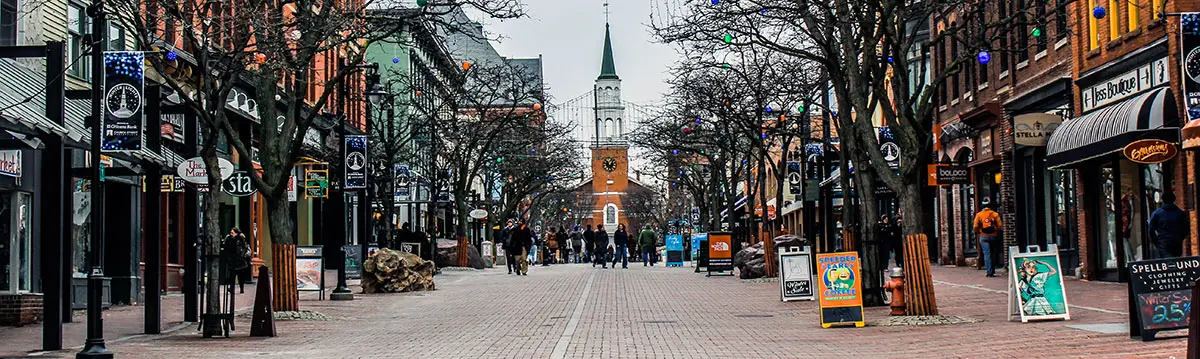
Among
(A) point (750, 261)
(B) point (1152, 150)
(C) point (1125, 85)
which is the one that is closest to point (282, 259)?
(B) point (1152, 150)

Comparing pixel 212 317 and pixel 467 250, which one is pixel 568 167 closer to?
pixel 467 250

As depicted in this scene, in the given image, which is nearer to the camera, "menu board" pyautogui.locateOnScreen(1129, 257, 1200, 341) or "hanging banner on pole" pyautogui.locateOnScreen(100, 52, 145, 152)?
"menu board" pyautogui.locateOnScreen(1129, 257, 1200, 341)

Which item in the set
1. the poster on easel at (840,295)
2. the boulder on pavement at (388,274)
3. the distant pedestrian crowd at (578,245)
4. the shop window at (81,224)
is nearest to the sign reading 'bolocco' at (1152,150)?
the poster on easel at (840,295)

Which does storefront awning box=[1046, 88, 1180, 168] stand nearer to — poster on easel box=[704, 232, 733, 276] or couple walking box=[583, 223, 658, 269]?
poster on easel box=[704, 232, 733, 276]

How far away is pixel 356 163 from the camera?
3319 cm

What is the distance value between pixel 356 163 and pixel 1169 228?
17.0 m

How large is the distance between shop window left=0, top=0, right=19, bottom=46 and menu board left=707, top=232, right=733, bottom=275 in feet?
71.4


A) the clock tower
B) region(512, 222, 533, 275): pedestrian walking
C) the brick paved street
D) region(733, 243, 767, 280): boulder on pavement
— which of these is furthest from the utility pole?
the clock tower

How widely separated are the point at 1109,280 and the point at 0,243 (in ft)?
63.4

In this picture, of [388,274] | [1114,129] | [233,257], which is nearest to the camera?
[233,257]

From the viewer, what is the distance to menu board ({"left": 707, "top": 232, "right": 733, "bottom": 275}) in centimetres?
4153

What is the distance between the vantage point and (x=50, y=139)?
55.9ft

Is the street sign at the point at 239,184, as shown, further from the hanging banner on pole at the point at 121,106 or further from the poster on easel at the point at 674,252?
the poster on easel at the point at 674,252

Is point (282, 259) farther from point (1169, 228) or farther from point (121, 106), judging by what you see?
point (1169, 228)
